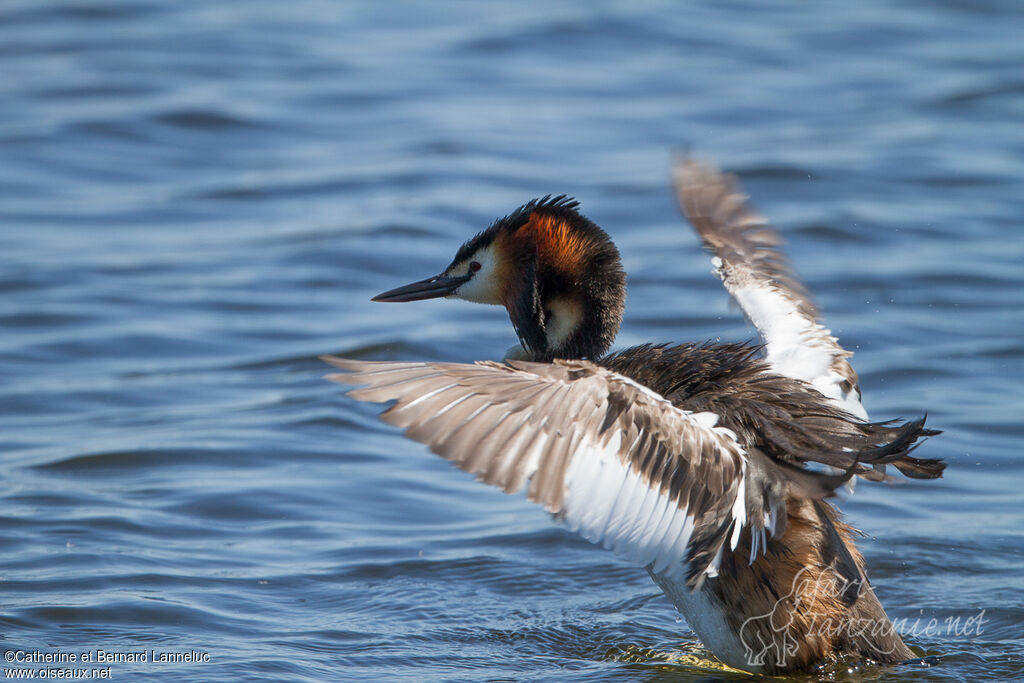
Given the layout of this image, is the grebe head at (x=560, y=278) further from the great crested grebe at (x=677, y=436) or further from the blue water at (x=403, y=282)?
the blue water at (x=403, y=282)

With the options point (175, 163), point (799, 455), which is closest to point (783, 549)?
point (799, 455)

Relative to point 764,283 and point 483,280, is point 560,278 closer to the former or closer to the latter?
point 483,280

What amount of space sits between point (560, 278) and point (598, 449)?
1.21 metres

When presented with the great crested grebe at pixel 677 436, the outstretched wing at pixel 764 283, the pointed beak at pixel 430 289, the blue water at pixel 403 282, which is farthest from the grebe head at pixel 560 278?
the blue water at pixel 403 282

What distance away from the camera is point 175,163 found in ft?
42.3

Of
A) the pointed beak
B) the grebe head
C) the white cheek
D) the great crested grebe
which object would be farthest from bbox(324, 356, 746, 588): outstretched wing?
the pointed beak

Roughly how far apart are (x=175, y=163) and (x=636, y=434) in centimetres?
899

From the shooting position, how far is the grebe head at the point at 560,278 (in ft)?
19.0

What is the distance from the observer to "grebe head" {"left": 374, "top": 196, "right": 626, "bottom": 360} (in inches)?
228

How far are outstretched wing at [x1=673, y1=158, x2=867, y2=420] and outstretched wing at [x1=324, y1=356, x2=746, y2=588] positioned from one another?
3.52 ft

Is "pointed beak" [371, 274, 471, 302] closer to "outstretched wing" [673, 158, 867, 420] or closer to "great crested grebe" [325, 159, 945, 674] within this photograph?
"great crested grebe" [325, 159, 945, 674]

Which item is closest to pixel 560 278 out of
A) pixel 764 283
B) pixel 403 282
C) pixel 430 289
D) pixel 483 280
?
pixel 483 280

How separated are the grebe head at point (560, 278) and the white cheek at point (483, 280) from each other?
0.14ft

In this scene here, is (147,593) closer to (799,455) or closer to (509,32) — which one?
(799,455)
